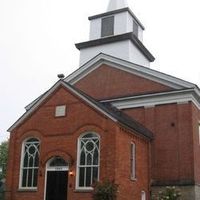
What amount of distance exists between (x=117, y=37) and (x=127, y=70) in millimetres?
4464

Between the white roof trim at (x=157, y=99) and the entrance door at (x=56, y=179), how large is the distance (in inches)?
316

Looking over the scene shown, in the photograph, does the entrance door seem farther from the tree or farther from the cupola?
the tree

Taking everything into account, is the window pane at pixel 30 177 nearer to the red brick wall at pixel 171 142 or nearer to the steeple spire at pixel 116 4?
the red brick wall at pixel 171 142

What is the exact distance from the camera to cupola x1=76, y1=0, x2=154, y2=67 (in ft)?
115

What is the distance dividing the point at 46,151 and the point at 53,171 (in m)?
1.25

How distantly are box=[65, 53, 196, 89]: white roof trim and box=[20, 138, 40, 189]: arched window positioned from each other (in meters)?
9.59

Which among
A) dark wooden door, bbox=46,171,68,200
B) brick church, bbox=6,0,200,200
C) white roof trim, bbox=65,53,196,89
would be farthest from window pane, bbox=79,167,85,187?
white roof trim, bbox=65,53,196,89

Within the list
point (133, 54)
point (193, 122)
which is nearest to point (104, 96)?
point (133, 54)

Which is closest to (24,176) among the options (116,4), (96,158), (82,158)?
(82,158)

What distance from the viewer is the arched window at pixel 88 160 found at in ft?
76.9

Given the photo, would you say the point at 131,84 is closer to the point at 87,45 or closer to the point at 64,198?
the point at 87,45

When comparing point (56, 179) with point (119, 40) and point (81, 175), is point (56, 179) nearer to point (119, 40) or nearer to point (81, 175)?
point (81, 175)

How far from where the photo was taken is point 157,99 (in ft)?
97.8

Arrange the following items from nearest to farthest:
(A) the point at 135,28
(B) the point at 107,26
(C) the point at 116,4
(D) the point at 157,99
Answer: (D) the point at 157,99, (B) the point at 107,26, (A) the point at 135,28, (C) the point at 116,4
